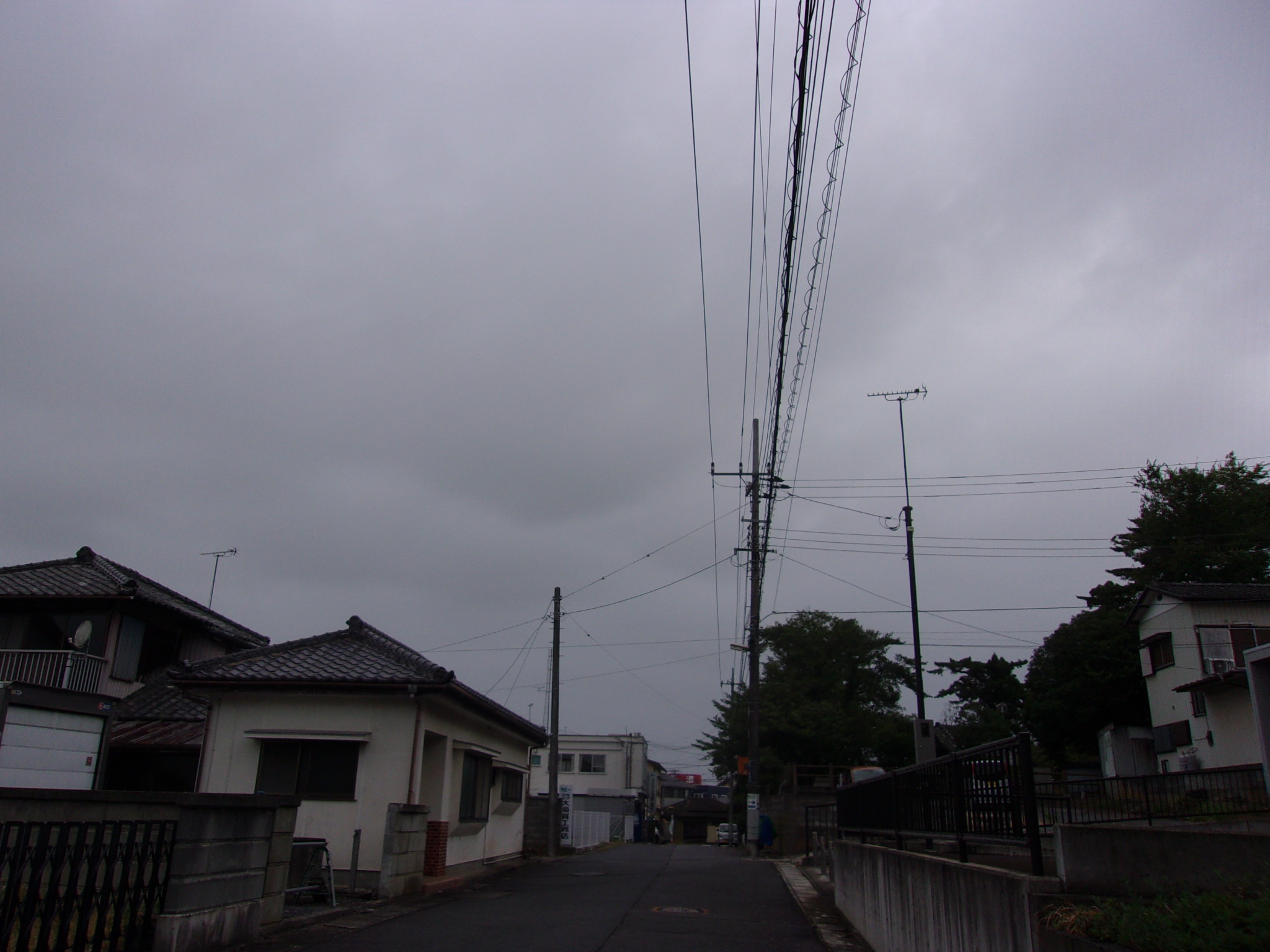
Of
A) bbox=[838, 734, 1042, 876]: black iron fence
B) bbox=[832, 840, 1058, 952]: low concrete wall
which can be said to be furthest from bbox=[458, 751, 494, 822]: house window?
bbox=[838, 734, 1042, 876]: black iron fence

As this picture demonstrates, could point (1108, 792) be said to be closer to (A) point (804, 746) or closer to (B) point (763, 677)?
(A) point (804, 746)

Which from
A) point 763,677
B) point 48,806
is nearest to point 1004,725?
point 763,677

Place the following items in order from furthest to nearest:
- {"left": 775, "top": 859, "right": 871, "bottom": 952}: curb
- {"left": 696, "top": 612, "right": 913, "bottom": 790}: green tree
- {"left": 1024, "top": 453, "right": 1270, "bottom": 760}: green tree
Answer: {"left": 696, "top": 612, "right": 913, "bottom": 790}: green tree
{"left": 1024, "top": 453, "right": 1270, "bottom": 760}: green tree
{"left": 775, "top": 859, "right": 871, "bottom": 952}: curb

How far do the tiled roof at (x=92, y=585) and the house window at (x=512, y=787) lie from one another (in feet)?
30.2

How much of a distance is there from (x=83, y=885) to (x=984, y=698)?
42.0 metres

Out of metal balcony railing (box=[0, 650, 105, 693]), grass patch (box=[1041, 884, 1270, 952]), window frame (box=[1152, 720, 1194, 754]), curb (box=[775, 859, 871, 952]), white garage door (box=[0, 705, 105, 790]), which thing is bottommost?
curb (box=[775, 859, 871, 952])

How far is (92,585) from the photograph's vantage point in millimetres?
21203

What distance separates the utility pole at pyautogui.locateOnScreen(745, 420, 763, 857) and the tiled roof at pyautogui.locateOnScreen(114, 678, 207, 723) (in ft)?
45.4

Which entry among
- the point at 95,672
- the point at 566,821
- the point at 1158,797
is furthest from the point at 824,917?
the point at 566,821

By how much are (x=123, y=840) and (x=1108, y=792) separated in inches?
409

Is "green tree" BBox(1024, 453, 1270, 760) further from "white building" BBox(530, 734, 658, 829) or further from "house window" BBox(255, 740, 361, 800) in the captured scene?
"house window" BBox(255, 740, 361, 800)

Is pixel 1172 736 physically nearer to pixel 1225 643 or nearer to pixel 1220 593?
pixel 1225 643

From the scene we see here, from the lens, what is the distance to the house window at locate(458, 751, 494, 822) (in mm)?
16484

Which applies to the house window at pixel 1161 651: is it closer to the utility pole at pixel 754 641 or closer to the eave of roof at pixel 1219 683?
the eave of roof at pixel 1219 683
